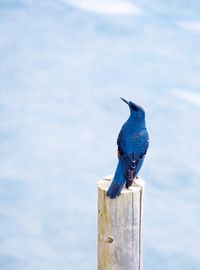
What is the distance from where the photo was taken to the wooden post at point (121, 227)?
3641mm

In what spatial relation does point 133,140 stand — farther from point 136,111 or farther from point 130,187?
point 130,187

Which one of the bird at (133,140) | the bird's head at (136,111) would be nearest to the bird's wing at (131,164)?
the bird at (133,140)

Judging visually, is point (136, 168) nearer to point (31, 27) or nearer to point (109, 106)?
point (109, 106)

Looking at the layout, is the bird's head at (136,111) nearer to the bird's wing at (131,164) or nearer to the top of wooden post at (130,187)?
the bird's wing at (131,164)

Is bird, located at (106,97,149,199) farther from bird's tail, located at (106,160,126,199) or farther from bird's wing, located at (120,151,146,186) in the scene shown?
bird's tail, located at (106,160,126,199)

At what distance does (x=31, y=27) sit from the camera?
1069 cm

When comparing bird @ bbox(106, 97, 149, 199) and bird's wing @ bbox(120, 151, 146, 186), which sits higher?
bird @ bbox(106, 97, 149, 199)

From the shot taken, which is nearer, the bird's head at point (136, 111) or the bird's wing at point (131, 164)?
the bird's wing at point (131, 164)

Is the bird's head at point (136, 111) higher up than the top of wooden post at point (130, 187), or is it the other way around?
the bird's head at point (136, 111)

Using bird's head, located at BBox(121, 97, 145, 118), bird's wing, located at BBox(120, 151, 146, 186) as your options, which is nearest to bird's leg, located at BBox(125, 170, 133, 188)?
bird's wing, located at BBox(120, 151, 146, 186)

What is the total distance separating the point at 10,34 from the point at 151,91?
2.18 m

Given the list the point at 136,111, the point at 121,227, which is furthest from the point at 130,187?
the point at 136,111

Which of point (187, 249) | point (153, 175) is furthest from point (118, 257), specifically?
point (153, 175)

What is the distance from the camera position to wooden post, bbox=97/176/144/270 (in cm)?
364
